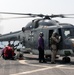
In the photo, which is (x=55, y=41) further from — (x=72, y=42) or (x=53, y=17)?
(x=53, y=17)

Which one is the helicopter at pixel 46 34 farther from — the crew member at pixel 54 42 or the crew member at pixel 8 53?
the crew member at pixel 8 53

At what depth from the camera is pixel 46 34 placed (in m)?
17.6

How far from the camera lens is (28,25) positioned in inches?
786

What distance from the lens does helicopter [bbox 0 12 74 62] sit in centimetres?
1633

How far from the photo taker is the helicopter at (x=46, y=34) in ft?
53.6

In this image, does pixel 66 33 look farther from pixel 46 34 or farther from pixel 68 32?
pixel 46 34

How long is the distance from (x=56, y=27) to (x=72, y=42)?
5.48ft

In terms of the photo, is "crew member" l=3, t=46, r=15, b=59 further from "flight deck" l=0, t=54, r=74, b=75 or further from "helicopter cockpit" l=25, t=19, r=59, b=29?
"flight deck" l=0, t=54, r=74, b=75

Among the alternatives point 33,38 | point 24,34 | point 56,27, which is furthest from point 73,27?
point 24,34

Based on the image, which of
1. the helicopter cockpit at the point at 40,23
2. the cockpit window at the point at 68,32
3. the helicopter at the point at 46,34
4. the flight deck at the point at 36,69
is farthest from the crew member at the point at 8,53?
the cockpit window at the point at 68,32

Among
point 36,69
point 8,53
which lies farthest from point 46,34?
point 36,69

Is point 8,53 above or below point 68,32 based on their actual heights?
below

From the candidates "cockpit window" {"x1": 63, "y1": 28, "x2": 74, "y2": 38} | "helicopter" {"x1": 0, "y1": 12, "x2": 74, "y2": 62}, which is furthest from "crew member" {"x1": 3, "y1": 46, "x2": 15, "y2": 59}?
"cockpit window" {"x1": 63, "y1": 28, "x2": 74, "y2": 38}

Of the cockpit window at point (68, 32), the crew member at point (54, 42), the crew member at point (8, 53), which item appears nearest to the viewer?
the crew member at point (54, 42)
